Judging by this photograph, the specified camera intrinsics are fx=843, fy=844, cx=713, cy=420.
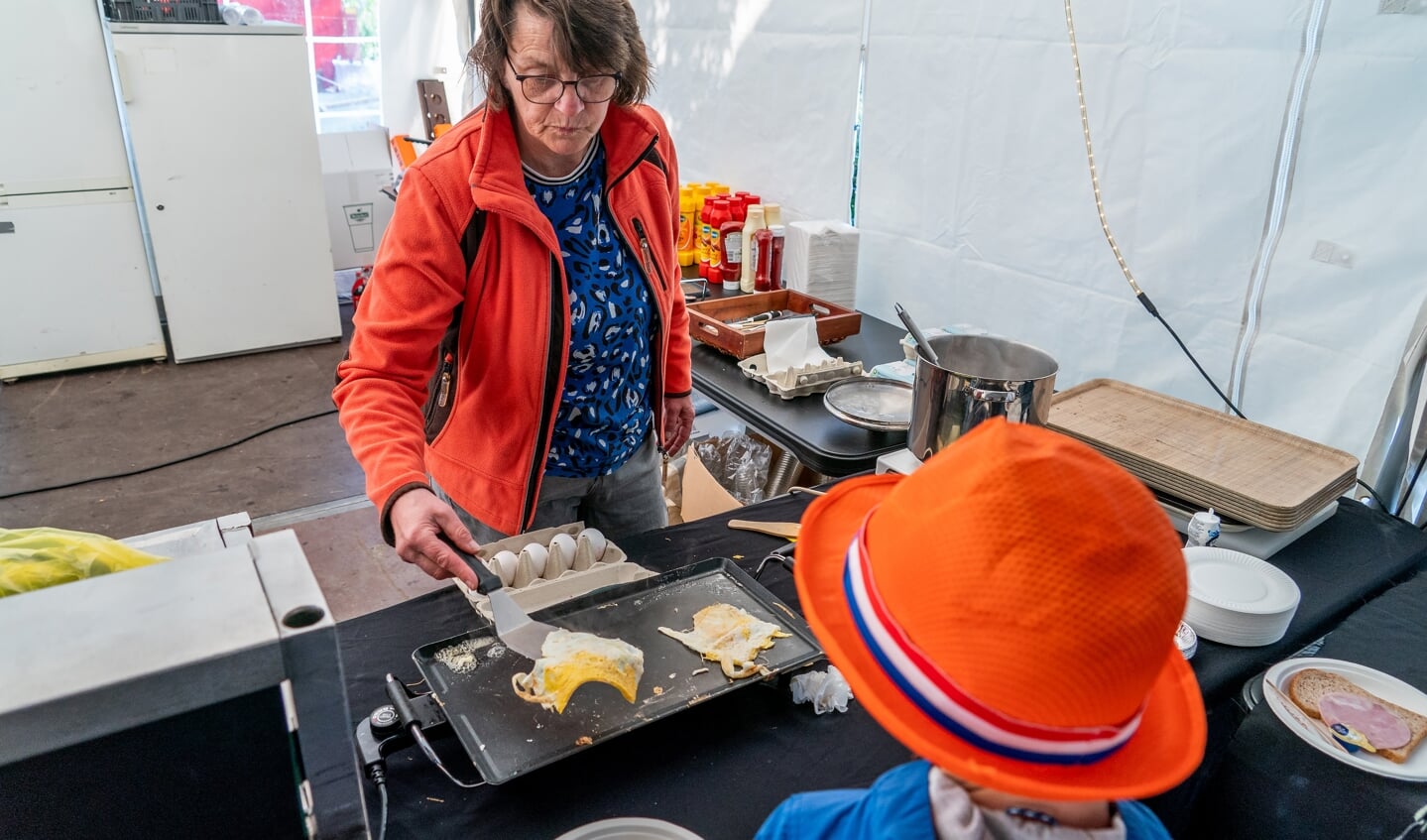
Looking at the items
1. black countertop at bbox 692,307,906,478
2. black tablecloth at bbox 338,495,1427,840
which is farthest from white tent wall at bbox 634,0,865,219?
black tablecloth at bbox 338,495,1427,840

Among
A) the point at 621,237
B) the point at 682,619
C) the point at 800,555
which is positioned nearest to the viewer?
the point at 800,555

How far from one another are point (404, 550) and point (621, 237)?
73cm

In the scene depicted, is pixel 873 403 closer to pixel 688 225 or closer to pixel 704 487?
pixel 704 487

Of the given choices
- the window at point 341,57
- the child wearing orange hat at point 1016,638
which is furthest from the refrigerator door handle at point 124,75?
the child wearing orange hat at point 1016,638

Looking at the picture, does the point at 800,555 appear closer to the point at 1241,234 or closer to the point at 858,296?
the point at 1241,234

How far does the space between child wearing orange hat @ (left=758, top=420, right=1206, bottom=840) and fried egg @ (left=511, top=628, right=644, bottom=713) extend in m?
0.53

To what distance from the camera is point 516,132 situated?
1506 mm

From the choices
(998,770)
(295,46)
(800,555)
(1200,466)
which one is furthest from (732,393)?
(295,46)

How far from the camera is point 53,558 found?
2.06 feet

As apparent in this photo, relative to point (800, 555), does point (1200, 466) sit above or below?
below

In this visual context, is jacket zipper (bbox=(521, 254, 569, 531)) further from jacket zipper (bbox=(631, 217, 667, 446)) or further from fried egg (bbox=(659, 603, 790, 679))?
fried egg (bbox=(659, 603, 790, 679))

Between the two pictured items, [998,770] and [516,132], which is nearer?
[998,770]

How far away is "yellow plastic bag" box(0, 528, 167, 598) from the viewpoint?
0.60m

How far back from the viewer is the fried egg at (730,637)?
1.19 metres
